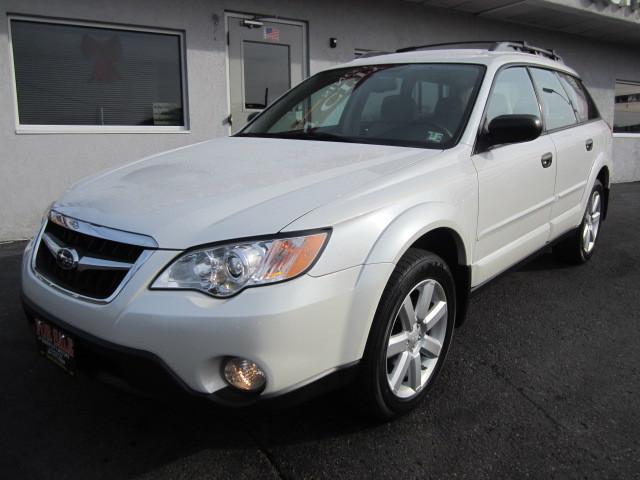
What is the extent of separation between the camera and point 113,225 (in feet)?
6.75

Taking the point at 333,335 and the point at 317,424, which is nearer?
the point at 333,335

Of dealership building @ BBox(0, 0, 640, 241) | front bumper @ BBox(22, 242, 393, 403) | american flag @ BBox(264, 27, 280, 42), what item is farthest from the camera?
american flag @ BBox(264, 27, 280, 42)

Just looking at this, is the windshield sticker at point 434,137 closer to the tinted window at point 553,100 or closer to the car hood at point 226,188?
the car hood at point 226,188

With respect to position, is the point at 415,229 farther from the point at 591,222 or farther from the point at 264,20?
the point at 264,20

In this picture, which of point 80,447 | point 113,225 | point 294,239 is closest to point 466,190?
point 294,239

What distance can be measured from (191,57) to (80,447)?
516cm

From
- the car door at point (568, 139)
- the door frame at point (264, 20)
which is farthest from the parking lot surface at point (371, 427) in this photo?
the door frame at point (264, 20)

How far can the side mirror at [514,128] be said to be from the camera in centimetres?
274

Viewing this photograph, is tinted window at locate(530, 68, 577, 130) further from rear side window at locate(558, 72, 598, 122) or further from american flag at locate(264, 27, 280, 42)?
american flag at locate(264, 27, 280, 42)

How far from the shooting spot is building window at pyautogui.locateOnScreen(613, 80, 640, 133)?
12.3m

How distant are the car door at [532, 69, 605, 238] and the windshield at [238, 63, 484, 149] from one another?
0.99m

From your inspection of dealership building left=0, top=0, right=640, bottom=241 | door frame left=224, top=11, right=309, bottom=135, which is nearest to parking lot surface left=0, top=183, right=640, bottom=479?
dealership building left=0, top=0, right=640, bottom=241

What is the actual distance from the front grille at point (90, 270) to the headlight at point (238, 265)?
19 cm

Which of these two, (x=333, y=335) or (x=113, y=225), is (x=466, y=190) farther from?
(x=113, y=225)
